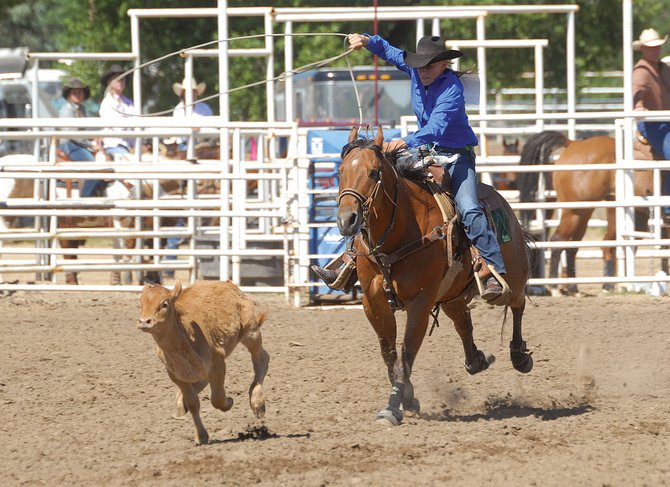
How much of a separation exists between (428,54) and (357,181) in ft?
3.56

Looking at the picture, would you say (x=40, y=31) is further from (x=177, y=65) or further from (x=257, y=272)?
(x=257, y=272)

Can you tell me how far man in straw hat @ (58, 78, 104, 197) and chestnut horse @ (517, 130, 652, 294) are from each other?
16.1 ft

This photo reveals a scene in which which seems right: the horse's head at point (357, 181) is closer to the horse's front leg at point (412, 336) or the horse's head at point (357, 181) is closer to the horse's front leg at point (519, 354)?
the horse's front leg at point (412, 336)

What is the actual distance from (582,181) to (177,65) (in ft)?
40.1

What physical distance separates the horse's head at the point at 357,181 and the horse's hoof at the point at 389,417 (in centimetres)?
112

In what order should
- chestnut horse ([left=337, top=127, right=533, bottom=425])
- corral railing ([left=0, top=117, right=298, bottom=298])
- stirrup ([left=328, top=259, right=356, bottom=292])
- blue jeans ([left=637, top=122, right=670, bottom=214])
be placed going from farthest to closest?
1. blue jeans ([left=637, top=122, right=670, bottom=214])
2. corral railing ([left=0, top=117, right=298, bottom=298])
3. stirrup ([left=328, top=259, right=356, bottom=292])
4. chestnut horse ([left=337, top=127, right=533, bottom=425])

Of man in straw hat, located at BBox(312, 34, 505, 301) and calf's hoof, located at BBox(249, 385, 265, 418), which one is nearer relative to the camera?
calf's hoof, located at BBox(249, 385, 265, 418)

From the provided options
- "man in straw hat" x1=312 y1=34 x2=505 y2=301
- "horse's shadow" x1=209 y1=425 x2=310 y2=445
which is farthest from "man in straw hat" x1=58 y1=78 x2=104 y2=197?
"horse's shadow" x1=209 y1=425 x2=310 y2=445

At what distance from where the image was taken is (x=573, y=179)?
11820 millimetres

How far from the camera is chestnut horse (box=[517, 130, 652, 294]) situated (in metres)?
11.7

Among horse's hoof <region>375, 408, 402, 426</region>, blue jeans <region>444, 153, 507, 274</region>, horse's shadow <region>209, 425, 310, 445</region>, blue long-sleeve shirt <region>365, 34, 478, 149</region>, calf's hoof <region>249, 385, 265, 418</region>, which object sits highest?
blue long-sleeve shirt <region>365, 34, 478, 149</region>

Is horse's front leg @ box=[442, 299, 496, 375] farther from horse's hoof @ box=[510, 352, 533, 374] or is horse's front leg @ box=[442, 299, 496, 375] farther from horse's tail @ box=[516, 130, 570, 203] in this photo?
horse's tail @ box=[516, 130, 570, 203]

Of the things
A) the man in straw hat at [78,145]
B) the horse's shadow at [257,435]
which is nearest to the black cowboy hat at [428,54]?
the horse's shadow at [257,435]

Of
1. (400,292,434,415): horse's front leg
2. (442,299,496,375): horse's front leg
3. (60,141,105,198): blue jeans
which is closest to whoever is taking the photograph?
(400,292,434,415): horse's front leg
